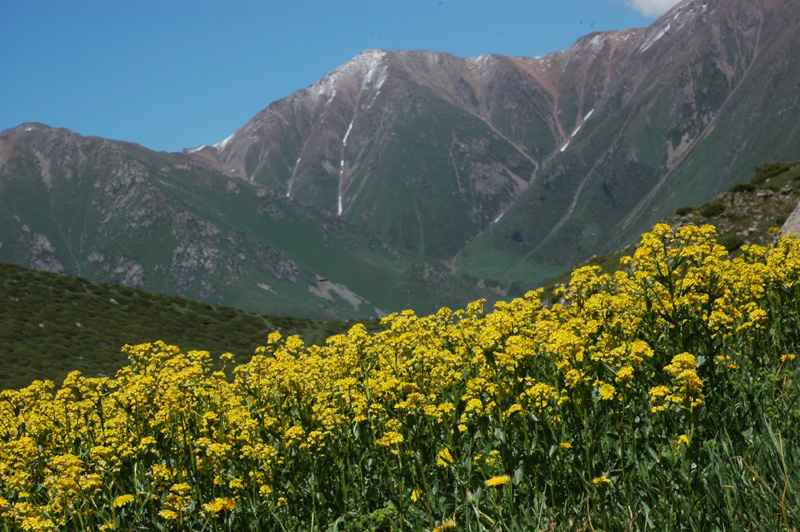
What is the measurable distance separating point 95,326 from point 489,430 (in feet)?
336

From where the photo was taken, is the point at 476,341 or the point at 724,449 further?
the point at 476,341

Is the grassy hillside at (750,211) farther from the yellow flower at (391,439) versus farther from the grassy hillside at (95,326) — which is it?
the grassy hillside at (95,326)

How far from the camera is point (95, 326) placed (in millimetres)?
96500

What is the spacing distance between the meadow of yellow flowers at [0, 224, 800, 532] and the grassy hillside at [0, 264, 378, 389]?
62.8 m

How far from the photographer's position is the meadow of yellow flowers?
20.8 feet

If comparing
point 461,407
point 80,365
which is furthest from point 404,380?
point 80,365

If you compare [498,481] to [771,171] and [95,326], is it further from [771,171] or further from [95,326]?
[95,326]

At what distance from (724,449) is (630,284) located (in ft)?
9.93

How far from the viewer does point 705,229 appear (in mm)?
8812

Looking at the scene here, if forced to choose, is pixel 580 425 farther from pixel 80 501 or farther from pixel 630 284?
pixel 80 501

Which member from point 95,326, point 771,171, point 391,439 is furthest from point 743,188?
point 95,326

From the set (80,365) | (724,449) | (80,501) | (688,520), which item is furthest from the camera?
(80,365)

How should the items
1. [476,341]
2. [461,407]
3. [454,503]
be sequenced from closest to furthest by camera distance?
[454,503], [461,407], [476,341]

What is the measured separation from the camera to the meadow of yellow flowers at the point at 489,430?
6340 mm
